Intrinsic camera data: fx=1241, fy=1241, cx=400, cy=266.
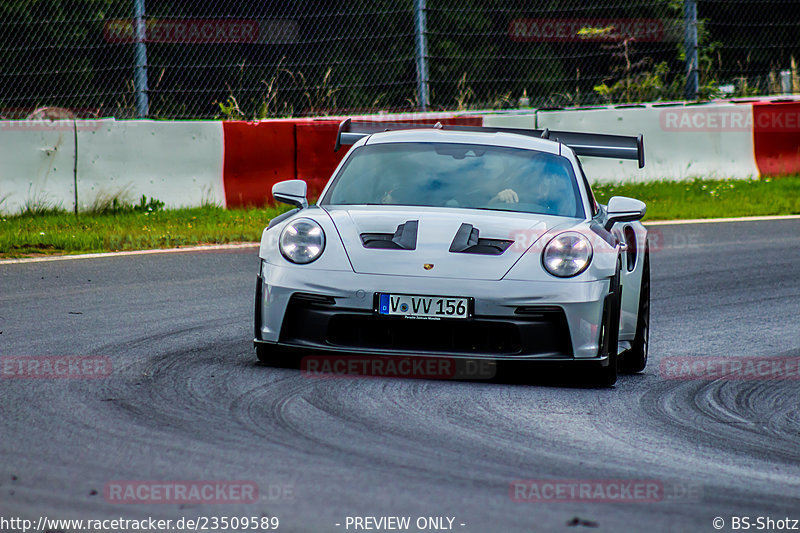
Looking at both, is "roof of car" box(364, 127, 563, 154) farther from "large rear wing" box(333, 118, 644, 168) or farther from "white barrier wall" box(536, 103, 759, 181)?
"white barrier wall" box(536, 103, 759, 181)

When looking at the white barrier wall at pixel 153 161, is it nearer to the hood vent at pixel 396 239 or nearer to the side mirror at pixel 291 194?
the side mirror at pixel 291 194

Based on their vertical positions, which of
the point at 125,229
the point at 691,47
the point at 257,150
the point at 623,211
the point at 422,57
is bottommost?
the point at 125,229

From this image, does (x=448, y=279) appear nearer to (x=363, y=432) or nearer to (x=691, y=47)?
(x=363, y=432)

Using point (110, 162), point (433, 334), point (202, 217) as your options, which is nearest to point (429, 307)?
point (433, 334)

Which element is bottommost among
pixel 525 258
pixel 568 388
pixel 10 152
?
pixel 568 388

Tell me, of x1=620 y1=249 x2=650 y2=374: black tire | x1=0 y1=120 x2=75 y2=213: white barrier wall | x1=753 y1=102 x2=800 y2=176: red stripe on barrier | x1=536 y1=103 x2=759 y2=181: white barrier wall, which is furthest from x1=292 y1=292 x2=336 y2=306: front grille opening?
x1=753 y1=102 x2=800 y2=176: red stripe on barrier

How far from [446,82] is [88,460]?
1169cm

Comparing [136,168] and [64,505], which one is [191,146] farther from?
[64,505]

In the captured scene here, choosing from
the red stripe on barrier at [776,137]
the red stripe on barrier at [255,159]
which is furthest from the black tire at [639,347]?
the red stripe on barrier at [776,137]

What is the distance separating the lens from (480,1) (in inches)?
773

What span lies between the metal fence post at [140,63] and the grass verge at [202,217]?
1359mm

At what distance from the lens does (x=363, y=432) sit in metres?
4.59

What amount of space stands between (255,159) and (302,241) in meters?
7.13

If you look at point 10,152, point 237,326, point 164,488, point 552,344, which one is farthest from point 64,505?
point 10,152
